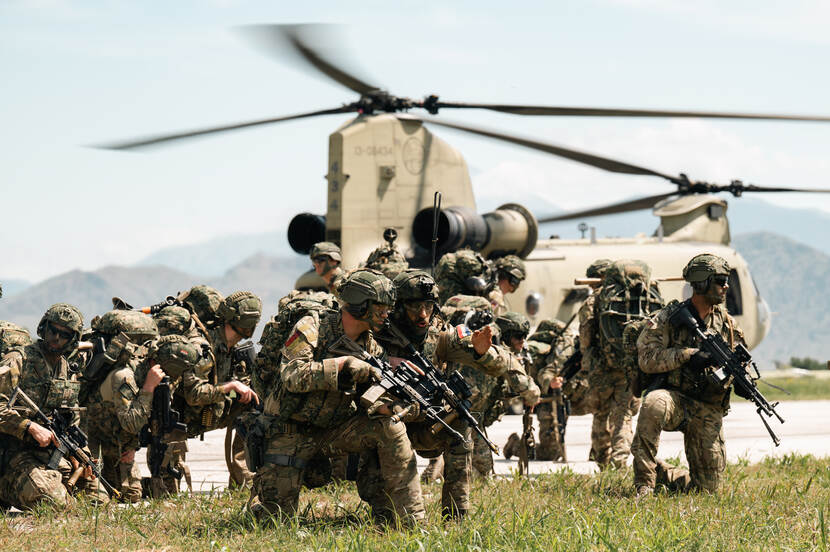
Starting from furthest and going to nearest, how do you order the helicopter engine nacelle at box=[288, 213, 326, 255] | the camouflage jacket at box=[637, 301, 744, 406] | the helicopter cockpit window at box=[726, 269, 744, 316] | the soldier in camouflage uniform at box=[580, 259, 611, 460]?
the helicopter cockpit window at box=[726, 269, 744, 316] → the helicopter engine nacelle at box=[288, 213, 326, 255] → the soldier in camouflage uniform at box=[580, 259, 611, 460] → the camouflage jacket at box=[637, 301, 744, 406]

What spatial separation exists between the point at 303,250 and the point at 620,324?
5.95m

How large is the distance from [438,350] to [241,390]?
189 centimetres

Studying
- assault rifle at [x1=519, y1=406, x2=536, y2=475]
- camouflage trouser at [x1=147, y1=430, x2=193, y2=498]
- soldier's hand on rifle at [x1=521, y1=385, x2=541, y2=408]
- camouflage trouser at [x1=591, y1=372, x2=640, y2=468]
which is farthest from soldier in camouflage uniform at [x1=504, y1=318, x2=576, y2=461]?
camouflage trouser at [x1=147, y1=430, x2=193, y2=498]

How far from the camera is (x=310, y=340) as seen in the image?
6199 mm

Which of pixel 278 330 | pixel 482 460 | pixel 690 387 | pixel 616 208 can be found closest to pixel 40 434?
pixel 278 330

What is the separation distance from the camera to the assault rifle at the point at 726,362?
7.48 m

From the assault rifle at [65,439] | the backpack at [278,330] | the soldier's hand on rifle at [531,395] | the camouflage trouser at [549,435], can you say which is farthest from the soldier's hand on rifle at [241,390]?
the camouflage trouser at [549,435]

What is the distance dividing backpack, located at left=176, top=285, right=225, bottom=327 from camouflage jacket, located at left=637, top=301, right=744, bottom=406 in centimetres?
313

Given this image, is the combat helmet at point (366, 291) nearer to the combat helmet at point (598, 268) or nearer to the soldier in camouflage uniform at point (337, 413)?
the soldier in camouflage uniform at point (337, 413)

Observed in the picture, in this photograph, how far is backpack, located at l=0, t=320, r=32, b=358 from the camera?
7113mm

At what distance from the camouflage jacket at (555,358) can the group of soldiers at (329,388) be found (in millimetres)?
763

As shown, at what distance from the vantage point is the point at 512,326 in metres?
8.85

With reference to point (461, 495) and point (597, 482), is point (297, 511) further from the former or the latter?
point (597, 482)

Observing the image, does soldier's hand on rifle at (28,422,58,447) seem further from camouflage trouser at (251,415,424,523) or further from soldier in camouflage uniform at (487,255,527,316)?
soldier in camouflage uniform at (487,255,527,316)
